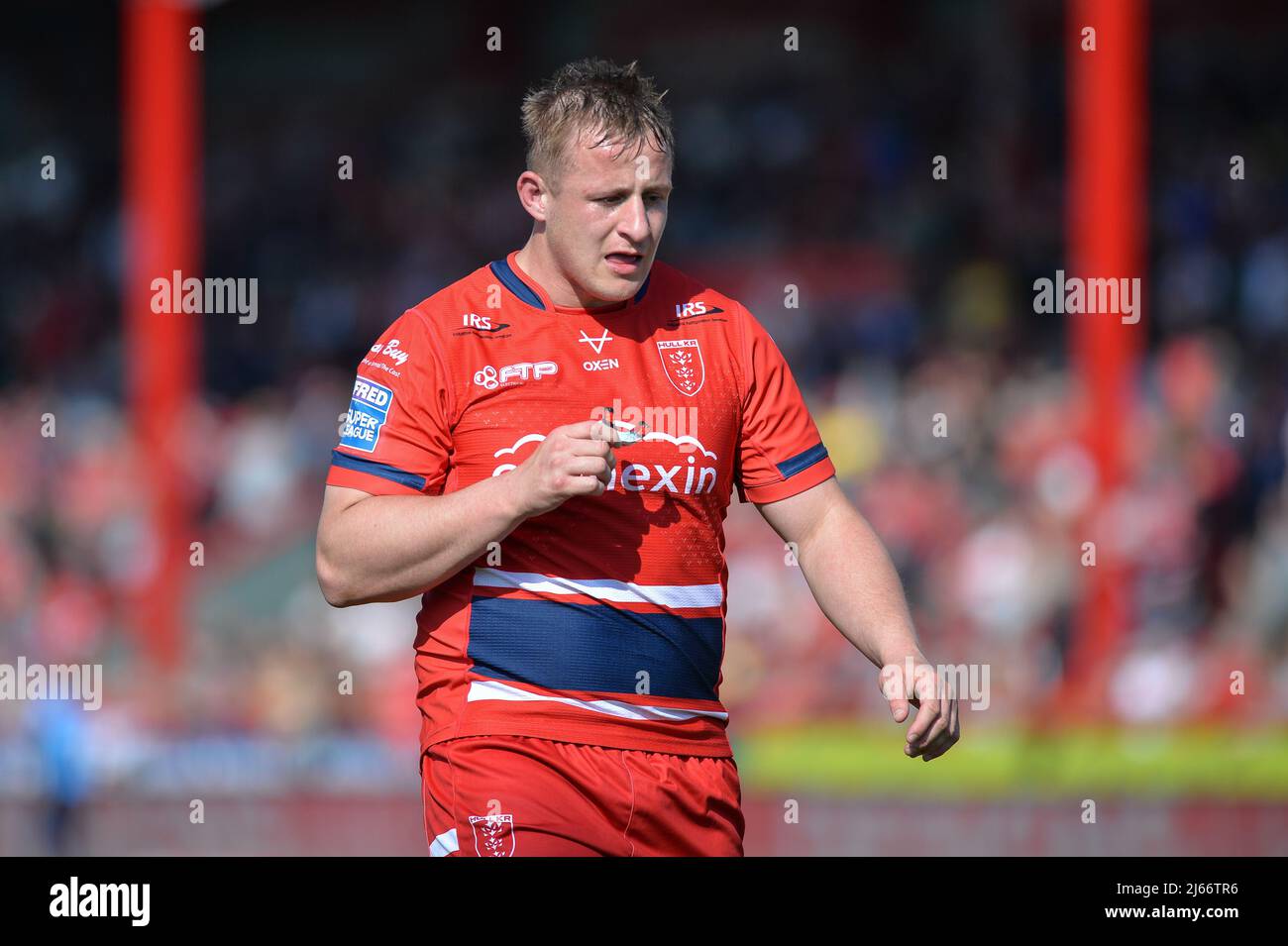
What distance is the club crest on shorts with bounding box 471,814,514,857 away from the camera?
350cm

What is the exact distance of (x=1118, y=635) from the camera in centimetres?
948

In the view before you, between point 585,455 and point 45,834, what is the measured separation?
6.38 metres

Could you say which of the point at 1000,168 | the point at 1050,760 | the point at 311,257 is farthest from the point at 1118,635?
the point at 311,257

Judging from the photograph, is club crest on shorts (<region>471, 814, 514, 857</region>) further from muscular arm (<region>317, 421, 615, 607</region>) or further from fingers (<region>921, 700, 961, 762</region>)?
fingers (<region>921, 700, 961, 762</region>)

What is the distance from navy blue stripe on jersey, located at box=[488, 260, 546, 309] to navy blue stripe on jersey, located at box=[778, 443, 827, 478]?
0.61m

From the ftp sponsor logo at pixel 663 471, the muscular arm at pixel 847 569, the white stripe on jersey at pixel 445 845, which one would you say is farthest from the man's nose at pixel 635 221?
the white stripe on jersey at pixel 445 845

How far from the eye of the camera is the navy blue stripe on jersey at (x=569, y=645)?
364cm

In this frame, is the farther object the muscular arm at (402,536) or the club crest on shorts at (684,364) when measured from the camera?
the club crest on shorts at (684,364)

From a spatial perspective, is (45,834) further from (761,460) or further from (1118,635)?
(761,460)

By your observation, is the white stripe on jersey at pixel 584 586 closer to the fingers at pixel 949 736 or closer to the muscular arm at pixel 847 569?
the muscular arm at pixel 847 569

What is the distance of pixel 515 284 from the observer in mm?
3836

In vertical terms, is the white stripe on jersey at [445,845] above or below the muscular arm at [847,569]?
below
